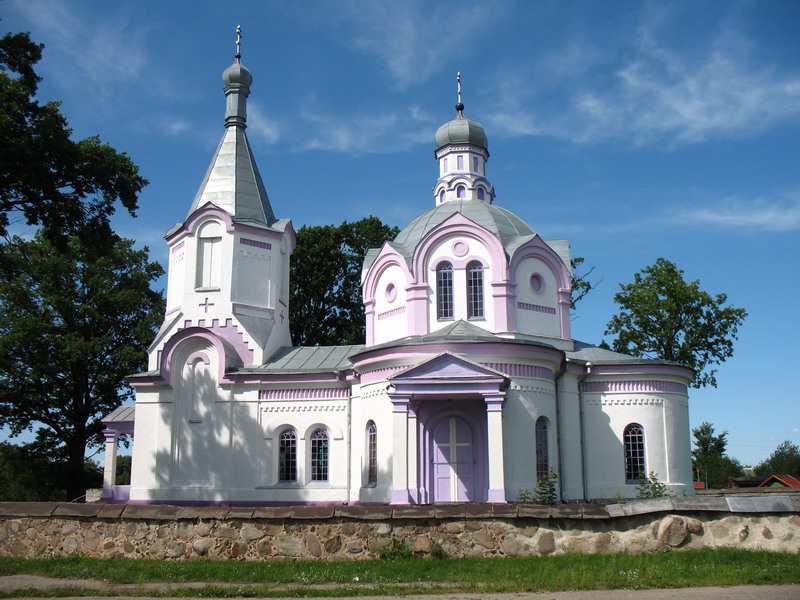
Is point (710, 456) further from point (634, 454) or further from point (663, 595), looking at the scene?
point (663, 595)

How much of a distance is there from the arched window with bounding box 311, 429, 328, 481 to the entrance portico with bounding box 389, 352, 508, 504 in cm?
462

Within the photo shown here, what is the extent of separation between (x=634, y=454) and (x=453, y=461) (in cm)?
574

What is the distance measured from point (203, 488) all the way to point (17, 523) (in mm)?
11239

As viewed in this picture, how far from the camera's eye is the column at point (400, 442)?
17.8 m

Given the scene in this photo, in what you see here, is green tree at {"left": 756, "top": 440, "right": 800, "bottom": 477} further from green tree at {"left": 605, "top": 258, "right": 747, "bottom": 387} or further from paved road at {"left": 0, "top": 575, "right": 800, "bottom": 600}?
paved road at {"left": 0, "top": 575, "right": 800, "bottom": 600}

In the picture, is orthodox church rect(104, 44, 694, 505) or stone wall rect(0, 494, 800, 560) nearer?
stone wall rect(0, 494, 800, 560)

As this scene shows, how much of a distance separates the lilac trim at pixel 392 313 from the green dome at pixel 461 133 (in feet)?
23.6

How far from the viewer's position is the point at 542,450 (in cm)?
1959

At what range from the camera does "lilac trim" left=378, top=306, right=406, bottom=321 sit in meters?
22.6

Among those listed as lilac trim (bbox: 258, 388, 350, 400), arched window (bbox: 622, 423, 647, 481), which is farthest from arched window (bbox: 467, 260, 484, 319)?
arched window (bbox: 622, 423, 647, 481)

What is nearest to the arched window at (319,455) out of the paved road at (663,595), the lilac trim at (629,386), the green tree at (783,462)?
the lilac trim at (629,386)

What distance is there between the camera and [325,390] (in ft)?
75.0

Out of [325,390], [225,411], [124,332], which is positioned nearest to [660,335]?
[325,390]

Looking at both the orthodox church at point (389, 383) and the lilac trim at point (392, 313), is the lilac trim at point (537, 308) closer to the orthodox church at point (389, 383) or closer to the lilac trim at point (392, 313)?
the orthodox church at point (389, 383)
